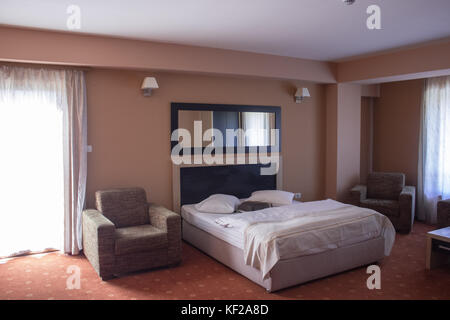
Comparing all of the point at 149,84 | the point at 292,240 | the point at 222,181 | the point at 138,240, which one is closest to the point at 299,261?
the point at 292,240

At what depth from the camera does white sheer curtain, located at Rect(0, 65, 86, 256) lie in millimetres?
4066

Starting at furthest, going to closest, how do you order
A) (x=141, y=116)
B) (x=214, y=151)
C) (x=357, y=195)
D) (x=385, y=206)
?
1. (x=357, y=195)
2. (x=385, y=206)
3. (x=214, y=151)
4. (x=141, y=116)

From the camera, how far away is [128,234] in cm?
384

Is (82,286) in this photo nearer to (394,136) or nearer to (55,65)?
(55,65)

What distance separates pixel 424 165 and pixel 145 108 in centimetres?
428

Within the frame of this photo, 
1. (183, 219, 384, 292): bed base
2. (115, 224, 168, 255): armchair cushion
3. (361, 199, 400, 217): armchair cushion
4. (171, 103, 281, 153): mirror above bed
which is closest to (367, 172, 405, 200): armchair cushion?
(361, 199, 400, 217): armchair cushion

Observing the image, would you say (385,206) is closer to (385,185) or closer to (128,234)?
(385,185)

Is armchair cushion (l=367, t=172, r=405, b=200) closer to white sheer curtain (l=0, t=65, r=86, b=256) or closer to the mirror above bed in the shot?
the mirror above bed

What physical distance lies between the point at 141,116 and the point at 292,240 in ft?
8.03

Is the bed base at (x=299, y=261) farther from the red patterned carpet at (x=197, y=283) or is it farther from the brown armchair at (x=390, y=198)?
the brown armchair at (x=390, y=198)

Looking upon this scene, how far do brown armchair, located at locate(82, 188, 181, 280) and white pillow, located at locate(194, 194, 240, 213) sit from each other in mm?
582

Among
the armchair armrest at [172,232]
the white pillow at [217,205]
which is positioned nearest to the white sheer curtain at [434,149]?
the white pillow at [217,205]

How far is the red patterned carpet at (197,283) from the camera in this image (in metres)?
3.29

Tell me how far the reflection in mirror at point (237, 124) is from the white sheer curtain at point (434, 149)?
7.76 feet
